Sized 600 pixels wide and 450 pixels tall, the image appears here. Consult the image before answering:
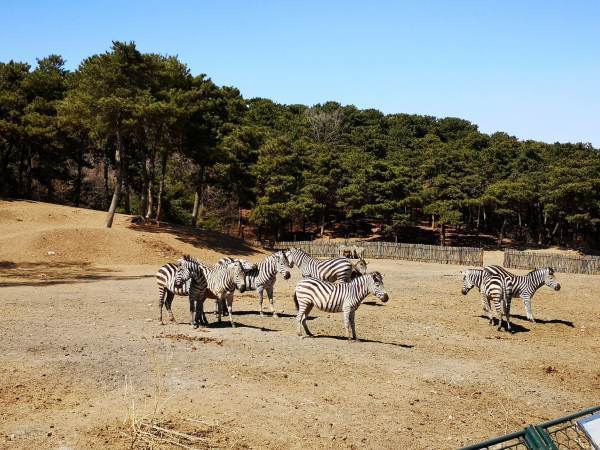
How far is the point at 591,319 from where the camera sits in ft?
69.2

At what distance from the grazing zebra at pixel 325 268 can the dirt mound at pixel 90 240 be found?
1526 cm

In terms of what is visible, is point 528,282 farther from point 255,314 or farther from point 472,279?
point 255,314

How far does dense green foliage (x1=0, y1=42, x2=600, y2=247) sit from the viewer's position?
122 ft

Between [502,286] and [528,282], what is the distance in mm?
2779

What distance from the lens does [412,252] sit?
4275 centimetres

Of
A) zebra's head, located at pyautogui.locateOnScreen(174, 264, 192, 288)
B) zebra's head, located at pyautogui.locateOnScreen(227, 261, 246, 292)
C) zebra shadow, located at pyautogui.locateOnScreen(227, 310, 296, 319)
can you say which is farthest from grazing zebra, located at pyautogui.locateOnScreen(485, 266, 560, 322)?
zebra's head, located at pyautogui.locateOnScreen(174, 264, 192, 288)

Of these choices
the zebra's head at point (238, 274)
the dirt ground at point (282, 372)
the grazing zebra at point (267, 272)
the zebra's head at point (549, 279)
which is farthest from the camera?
the zebra's head at point (549, 279)

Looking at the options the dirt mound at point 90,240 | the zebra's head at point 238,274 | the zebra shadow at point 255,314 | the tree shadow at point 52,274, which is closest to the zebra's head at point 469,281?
the zebra shadow at point 255,314

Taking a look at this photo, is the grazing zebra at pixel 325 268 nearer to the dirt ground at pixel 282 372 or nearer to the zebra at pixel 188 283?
the dirt ground at pixel 282 372

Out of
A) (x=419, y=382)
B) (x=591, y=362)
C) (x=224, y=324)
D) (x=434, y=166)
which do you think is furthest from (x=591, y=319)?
(x=434, y=166)

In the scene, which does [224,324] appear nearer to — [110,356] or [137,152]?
[110,356]

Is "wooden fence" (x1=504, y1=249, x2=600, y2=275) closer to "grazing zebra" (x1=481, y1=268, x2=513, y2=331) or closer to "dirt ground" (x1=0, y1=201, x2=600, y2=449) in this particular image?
"dirt ground" (x1=0, y1=201, x2=600, y2=449)

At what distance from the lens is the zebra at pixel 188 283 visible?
15.6 metres

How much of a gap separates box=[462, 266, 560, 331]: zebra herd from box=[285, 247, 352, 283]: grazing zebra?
4341 millimetres
